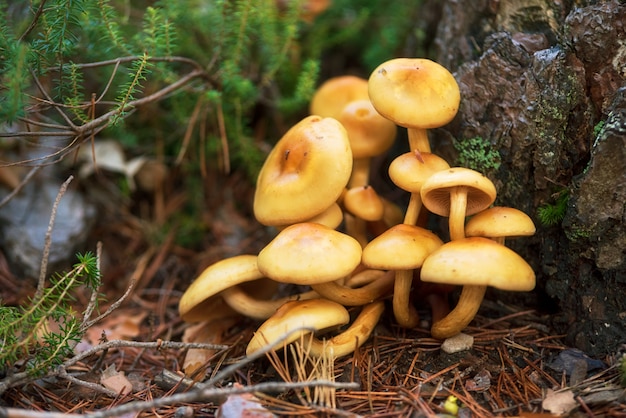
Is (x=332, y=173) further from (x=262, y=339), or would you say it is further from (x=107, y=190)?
(x=107, y=190)

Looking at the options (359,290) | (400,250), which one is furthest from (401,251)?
(359,290)

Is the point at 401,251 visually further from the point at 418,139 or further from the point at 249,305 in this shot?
the point at 249,305

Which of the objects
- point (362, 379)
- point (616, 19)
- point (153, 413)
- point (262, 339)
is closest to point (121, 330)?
point (153, 413)

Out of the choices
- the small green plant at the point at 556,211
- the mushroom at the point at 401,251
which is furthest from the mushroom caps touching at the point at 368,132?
the small green plant at the point at 556,211

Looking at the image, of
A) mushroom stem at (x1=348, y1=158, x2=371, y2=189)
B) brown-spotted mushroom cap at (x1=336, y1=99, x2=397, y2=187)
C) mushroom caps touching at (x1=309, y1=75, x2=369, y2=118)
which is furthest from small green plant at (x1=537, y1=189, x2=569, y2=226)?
mushroom caps touching at (x1=309, y1=75, x2=369, y2=118)

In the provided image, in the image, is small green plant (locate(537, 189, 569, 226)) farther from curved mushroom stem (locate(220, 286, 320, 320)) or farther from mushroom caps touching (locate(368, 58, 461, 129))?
curved mushroom stem (locate(220, 286, 320, 320))

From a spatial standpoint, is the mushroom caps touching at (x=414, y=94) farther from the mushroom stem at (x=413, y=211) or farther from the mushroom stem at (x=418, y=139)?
the mushroom stem at (x=413, y=211)
